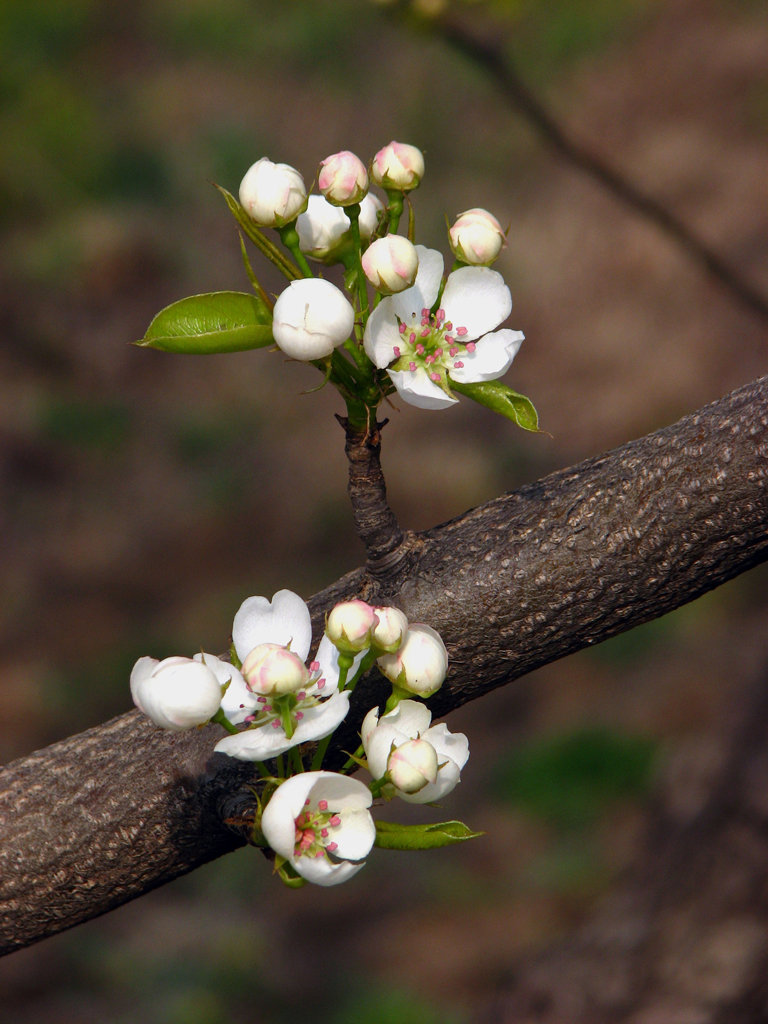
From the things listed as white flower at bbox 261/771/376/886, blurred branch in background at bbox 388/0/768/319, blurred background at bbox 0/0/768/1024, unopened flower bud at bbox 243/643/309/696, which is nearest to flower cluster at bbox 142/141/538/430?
unopened flower bud at bbox 243/643/309/696

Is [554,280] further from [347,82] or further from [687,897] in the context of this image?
[687,897]

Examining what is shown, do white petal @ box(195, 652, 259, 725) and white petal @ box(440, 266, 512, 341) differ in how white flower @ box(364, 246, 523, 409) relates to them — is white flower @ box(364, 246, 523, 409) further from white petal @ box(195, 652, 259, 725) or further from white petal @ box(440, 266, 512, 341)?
white petal @ box(195, 652, 259, 725)

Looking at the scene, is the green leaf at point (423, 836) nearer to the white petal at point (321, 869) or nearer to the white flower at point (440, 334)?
the white petal at point (321, 869)

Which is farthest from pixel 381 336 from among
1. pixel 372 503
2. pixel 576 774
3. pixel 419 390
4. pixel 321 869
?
pixel 576 774

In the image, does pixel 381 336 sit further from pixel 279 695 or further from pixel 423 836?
pixel 423 836

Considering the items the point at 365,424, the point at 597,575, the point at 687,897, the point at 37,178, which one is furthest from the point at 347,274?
the point at 37,178

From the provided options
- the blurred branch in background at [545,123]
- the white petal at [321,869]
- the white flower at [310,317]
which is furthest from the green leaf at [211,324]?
the blurred branch in background at [545,123]
